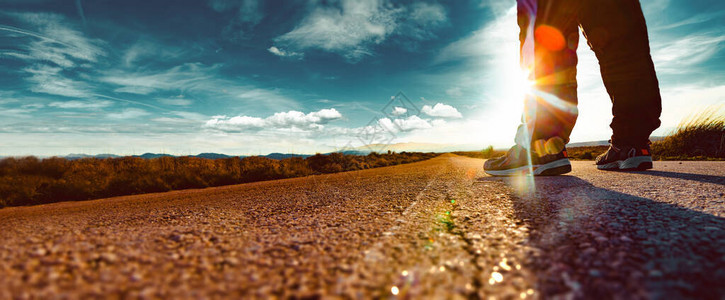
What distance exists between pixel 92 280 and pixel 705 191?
3.12 meters

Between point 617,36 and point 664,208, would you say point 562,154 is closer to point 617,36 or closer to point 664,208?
point 617,36

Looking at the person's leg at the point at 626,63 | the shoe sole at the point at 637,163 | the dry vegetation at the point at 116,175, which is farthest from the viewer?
the dry vegetation at the point at 116,175

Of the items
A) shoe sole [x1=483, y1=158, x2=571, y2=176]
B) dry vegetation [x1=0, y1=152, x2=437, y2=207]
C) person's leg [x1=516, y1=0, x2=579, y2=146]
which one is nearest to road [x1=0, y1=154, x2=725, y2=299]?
shoe sole [x1=483, y1=158, x2=571, y2=176]

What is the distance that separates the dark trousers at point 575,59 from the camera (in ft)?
9.80

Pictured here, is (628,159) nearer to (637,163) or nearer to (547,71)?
(637,163)

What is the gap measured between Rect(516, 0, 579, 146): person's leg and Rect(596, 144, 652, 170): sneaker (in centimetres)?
96

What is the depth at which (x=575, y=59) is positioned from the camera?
3.27 meters

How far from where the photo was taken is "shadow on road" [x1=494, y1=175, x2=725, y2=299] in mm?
641

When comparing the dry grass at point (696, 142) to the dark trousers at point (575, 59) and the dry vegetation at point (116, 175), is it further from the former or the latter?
the dry vegetation at point (116, 175)

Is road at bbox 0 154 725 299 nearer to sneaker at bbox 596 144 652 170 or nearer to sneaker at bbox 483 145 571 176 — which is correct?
sneaker at bbox 483 145 571 176

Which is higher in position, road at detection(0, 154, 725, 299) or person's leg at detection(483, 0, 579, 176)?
person's leg at detection(483, 0, 579, 176)

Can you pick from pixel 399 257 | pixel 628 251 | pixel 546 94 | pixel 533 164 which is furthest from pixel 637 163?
pixel 399 257

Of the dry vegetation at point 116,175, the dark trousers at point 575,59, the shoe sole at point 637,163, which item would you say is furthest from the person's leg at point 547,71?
the dry vegetation at point 116,175

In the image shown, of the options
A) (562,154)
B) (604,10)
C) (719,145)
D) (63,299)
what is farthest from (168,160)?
(719,145)
